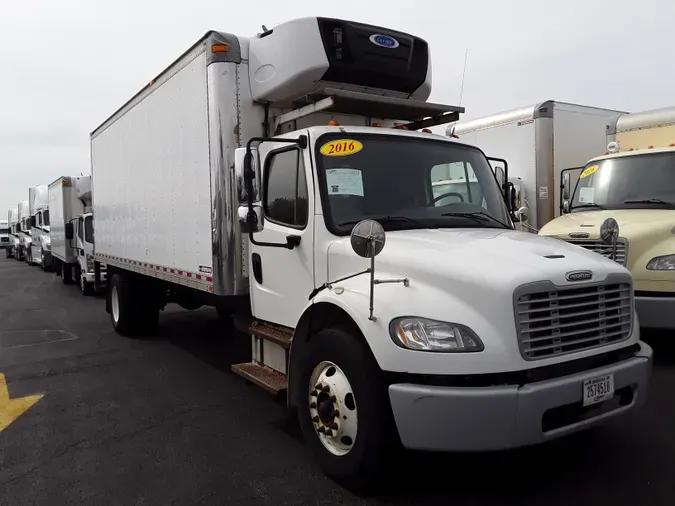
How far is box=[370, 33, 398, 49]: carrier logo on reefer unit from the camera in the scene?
519cm

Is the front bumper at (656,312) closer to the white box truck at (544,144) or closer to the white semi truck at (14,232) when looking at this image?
the white box truck at (544,144)

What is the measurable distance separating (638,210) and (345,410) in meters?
5.54

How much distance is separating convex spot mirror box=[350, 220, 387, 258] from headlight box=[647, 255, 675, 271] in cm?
438

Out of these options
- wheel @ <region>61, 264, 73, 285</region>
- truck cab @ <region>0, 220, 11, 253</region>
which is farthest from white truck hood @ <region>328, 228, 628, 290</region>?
truck cab @ <region>0, 220, 11, 253</region>

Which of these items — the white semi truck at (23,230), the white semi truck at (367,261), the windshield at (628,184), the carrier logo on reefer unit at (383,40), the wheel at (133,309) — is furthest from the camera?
the white semi truck at (23,230)

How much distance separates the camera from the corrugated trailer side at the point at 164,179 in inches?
220

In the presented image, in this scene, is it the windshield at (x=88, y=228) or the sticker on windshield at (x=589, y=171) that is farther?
the windshield at (x=88, y=228)

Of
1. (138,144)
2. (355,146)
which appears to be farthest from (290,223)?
(138,144)

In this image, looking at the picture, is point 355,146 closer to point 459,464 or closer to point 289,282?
point 289,282

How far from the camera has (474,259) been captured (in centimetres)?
343

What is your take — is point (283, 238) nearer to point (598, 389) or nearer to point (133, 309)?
point (598, 389)

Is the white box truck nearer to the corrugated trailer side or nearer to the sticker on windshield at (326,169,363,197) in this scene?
the corrugated trailer side

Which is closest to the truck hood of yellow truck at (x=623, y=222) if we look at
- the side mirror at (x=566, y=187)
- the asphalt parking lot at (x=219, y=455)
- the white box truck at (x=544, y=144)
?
the side mirror at (x=566, y=187)

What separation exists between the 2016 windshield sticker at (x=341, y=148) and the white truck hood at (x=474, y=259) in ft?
2.30
